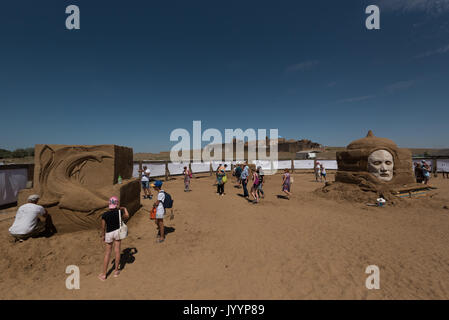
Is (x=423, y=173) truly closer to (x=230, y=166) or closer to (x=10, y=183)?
(x=230, y=166)

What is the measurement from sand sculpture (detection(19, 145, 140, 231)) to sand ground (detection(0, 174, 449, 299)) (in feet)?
1.78

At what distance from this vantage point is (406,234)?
566 cm

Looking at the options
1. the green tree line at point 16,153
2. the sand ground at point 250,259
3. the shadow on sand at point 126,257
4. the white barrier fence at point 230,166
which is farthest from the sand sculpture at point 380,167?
the green tree line at point 16,153

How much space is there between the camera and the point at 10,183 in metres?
8.79

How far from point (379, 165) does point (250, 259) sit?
351 inches

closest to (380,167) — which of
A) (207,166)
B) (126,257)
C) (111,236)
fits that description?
(126,257)

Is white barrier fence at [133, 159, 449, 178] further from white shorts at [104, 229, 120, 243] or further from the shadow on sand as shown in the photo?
white shorts at [104, 229, 120, 243]

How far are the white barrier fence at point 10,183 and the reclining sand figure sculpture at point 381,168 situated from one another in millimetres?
16765

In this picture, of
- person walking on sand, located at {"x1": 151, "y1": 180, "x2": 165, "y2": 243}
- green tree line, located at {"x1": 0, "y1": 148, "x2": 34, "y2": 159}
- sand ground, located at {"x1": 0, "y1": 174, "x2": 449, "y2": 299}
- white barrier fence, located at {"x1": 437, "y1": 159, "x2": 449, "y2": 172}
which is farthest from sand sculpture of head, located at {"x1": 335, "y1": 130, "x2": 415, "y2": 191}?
green tree line, located at {"x1": 0, "y1": 148, "x2": 34, "y2": 159}

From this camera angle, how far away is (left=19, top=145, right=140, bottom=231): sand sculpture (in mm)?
5316

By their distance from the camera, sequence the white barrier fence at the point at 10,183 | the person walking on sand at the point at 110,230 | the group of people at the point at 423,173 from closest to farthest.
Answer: the person walking on sand at the point at 110,230 < the white barrier fence at the point at 10,183 < the group of people at the point at 423,173

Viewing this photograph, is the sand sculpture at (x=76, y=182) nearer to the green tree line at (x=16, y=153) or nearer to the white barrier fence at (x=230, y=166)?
the white barrier fence at (x=230, y=166)

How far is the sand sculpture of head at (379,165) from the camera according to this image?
9.39 metres

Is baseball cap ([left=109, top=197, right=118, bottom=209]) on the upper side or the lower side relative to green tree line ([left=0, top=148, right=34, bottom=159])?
lower
